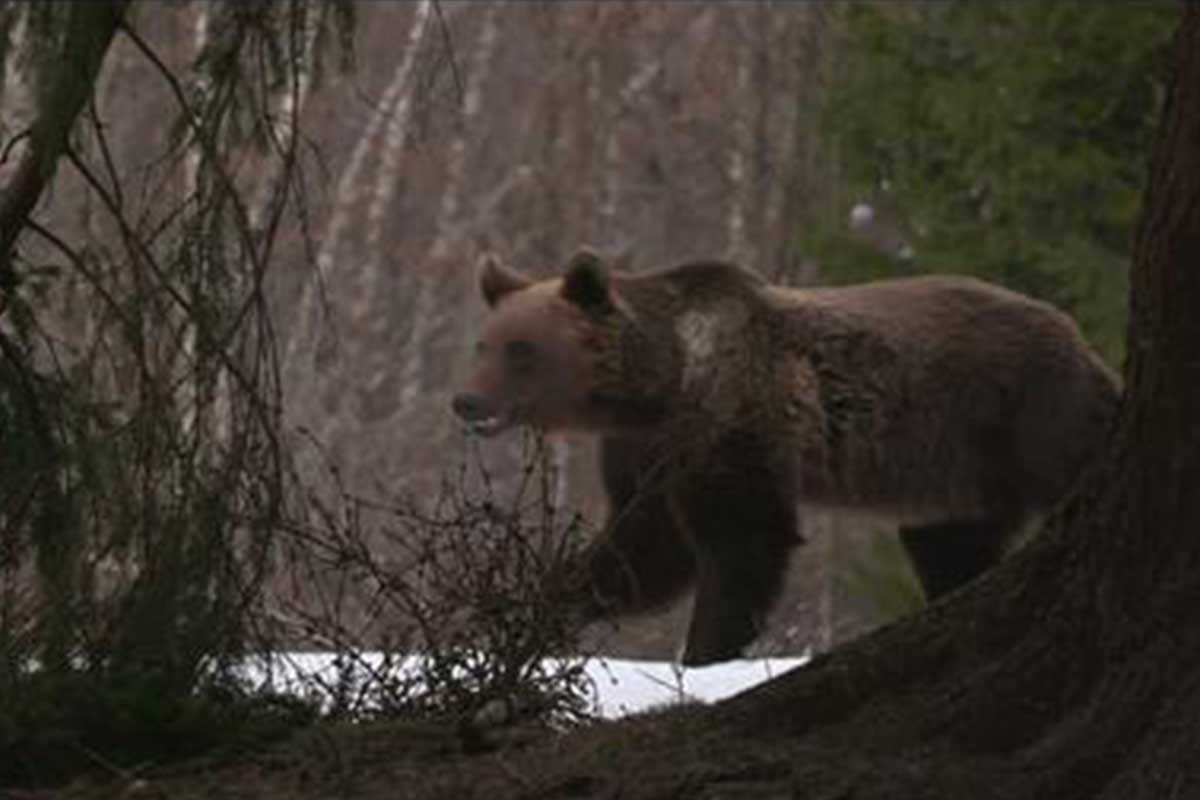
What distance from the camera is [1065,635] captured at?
19.9ft

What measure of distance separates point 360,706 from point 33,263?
120 cm

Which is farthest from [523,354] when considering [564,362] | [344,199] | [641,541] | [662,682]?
[344,199]

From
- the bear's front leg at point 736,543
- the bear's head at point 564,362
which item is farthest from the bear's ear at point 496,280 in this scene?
the bear's front leg at point 736,543

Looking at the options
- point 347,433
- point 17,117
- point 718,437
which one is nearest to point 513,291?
point 718,437

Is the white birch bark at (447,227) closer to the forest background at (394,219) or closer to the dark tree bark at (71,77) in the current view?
the forest background at (394,219)

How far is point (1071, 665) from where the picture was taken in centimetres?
604

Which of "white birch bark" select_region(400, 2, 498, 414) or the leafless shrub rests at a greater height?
"white birch bark" select_region(400, 2, 498, 414)

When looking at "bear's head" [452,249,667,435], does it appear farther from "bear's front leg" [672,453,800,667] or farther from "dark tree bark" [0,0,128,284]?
→ "dark tree bark" [0,0,128,284]

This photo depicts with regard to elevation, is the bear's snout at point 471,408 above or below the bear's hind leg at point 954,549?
above

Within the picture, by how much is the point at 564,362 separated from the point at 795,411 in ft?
2.74

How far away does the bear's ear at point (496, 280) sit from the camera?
11.2 m

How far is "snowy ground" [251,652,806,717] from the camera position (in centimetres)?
817

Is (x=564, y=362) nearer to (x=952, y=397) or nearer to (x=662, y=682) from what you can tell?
(x=952, y=397)

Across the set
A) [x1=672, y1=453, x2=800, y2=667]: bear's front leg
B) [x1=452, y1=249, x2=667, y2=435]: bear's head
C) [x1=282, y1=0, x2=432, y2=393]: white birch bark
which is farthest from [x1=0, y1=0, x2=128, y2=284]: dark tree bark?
[x1=282, y1=0, x2=432, y2=393]: white birch bark
